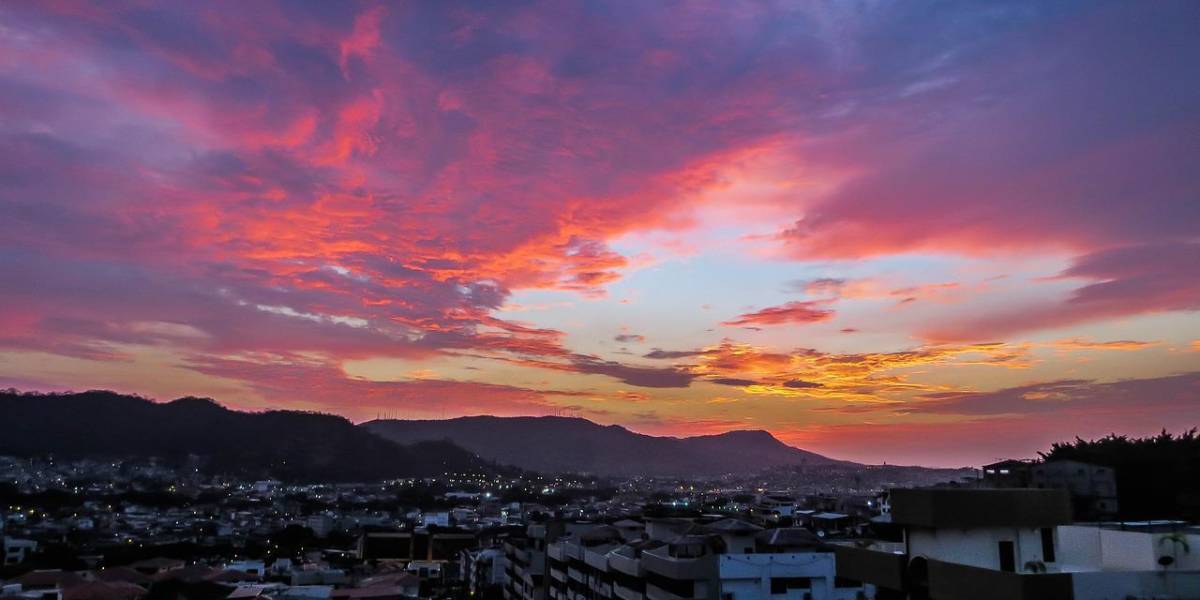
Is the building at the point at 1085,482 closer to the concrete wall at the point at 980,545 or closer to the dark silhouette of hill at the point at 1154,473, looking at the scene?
the dark silhouette of hill at the point at 1154,473

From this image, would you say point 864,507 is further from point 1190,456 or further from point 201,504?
point 201,504

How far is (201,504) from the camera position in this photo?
133500 millimetres

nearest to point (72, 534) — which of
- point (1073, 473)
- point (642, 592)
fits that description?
point (642, 592)

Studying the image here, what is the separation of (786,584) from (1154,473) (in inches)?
1419

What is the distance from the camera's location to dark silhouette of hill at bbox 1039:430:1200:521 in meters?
44.2

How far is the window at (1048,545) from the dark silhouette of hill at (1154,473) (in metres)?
32.1

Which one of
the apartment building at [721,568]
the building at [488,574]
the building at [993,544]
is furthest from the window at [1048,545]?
the building at [488,574]

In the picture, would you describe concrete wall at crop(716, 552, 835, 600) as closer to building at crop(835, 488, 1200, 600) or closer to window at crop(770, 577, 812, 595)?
window at crop(770, 577, 812, 595)

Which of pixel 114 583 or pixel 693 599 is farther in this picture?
pixel 114 583

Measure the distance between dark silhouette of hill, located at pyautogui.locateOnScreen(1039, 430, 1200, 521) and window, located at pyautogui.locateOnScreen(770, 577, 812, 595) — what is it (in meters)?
22.3

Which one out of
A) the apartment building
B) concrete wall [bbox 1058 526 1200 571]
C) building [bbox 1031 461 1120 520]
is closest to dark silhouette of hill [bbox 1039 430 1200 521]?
building [bbox 1031 461 1120 520]

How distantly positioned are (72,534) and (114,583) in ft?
162

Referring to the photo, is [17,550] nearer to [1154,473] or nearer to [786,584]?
[786,584]

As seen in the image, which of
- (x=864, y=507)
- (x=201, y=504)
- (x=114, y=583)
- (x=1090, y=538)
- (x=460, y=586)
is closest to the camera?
(x=1090, y=538)
